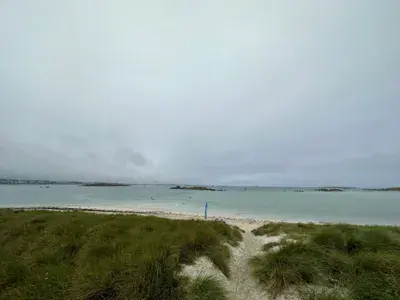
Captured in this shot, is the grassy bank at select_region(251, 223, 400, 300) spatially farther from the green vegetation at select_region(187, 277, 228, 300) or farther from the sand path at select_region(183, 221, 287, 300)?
the green vegetation at select_region(187, 277, 228, 300)

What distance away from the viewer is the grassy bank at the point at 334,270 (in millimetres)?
5666

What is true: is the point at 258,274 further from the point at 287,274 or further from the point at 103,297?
the point at 103,297

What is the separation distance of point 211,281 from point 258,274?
1.82 m

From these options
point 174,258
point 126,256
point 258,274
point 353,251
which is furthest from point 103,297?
point 353,251

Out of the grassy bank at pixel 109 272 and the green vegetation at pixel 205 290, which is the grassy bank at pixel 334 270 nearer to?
the green vegetation at pixel 205 290

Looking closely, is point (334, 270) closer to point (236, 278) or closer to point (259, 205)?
point (236, 278)

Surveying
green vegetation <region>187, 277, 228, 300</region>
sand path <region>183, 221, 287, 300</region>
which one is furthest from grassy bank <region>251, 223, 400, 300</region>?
green vegetation <region>187, 277, 228, 300</region>

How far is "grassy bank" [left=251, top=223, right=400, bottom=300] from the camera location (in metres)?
5.67

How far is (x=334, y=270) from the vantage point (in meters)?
7.05

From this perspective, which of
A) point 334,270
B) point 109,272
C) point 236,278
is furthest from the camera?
point 236,278

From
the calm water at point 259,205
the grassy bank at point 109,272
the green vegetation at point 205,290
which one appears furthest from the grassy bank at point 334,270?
the calm water at point 259,205

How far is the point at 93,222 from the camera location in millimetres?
14188

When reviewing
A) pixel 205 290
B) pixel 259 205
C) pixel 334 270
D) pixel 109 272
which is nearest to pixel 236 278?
pixel 205 290

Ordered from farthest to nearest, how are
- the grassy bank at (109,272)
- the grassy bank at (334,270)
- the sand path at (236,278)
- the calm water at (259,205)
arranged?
1. the calm water at (259,205)
2. the sand path at (236,278)
3. the grassy bank at (334,270)
4. the grassy bank at (109,272)
